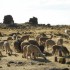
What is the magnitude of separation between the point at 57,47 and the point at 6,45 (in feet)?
15.9

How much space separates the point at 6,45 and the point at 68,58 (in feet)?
20.2

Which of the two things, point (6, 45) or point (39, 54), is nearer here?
point (39, 54)

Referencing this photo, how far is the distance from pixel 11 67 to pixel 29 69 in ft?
4.81

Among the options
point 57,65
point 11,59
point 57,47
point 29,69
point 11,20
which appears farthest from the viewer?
point 11,20

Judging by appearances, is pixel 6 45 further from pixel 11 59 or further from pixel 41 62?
pixel 41 62

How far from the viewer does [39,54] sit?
24.8 meters

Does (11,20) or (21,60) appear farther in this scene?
(11,20)

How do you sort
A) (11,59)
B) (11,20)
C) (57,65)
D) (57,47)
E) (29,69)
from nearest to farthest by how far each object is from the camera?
(29,69) → (57,65) → (11,59) → (57,47) → (11,20)

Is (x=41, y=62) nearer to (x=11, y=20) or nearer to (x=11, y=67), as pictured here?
(x=11, y=67)

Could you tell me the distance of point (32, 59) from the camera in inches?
947

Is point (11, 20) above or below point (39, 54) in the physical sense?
above

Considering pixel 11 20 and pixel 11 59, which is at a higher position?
pixel 11 20

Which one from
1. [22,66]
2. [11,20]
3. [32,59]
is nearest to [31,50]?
[32,59]

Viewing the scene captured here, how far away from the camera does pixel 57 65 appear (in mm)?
22234
